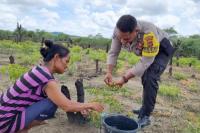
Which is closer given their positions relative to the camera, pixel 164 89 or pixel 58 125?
pixel 58 125

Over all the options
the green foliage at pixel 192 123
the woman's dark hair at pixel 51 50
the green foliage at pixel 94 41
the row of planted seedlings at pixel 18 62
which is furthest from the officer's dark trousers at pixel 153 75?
the green foliage at pixel 94 41

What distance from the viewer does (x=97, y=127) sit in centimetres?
407

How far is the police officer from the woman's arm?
32.6 inches

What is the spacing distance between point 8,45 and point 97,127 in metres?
13.4

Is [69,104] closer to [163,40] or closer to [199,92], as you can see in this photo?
[163,40]

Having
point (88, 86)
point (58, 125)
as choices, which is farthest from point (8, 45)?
point (58, 125)

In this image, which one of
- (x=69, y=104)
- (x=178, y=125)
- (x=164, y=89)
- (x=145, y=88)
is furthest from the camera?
(x=164, y=89)

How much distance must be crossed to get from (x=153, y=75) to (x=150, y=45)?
17.3 inches

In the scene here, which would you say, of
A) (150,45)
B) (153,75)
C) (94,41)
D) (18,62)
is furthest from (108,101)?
(94,41)

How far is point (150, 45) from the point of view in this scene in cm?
364

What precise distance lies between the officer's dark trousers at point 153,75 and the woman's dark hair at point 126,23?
2.25 feet

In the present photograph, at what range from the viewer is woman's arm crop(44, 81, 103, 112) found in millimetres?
2873

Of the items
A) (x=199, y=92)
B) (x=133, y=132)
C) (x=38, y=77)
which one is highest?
(x=38, y=77)

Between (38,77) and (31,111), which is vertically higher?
(38,77)
